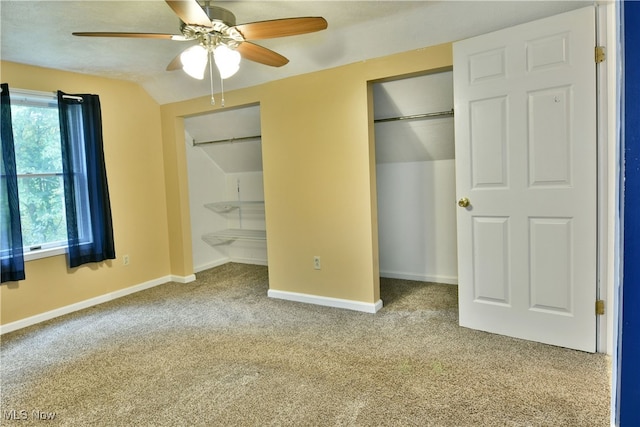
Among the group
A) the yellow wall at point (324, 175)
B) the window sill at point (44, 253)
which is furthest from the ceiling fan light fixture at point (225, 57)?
the window sill at point (44, 253)

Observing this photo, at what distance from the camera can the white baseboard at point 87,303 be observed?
3.17 metres

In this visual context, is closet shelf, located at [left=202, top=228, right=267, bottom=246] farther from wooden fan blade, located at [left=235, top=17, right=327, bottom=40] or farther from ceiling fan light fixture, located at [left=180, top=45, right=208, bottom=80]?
wooden fan blade, located at [left=235, top=17, right=327, bottom=40]

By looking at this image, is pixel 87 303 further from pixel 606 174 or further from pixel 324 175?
pixel 606 174

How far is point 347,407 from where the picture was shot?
190 centimetres

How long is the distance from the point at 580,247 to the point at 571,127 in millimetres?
716

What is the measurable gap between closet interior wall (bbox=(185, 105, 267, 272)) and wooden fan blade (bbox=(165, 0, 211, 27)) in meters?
2.57

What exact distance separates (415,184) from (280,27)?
8.47ft

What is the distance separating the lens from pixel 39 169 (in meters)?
3.36

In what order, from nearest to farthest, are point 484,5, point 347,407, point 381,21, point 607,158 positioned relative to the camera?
point 347,407 < point 607,158 < point 484,5 < point 381,21

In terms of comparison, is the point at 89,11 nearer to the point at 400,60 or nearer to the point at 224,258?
the point at 400,60

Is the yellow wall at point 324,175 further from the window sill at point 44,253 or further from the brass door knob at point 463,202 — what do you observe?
the window sill at point 44,253

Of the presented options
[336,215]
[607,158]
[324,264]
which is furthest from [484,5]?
[324,264]

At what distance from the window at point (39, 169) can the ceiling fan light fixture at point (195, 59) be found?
6.65ft

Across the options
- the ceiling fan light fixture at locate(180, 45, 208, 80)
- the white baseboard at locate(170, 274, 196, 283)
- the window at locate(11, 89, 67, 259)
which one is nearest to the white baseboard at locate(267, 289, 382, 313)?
the white baseboard at locate(170, 274, 196, 283)
